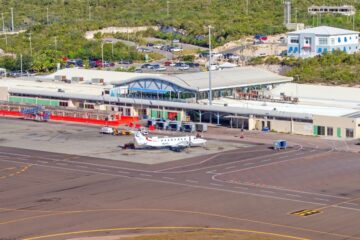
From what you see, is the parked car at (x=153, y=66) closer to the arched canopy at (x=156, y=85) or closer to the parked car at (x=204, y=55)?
the parked car at (x=204, y=55)

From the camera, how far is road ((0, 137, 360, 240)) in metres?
58.8

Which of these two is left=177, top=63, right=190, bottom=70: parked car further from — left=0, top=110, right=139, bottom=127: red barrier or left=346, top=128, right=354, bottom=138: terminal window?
left=346, top=128, right=354, bottom=138: terminal window

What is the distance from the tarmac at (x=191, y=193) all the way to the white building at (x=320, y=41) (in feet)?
192

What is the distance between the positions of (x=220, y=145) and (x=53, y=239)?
32.8 metres

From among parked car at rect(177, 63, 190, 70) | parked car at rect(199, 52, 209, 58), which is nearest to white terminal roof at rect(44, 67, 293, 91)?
parked car at rect(177, 63, 190, 70)

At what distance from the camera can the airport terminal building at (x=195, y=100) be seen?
91.3 meters

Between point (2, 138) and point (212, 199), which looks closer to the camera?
point (212, 199)

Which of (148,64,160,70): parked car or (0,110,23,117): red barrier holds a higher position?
(148,64,160,70): parked car

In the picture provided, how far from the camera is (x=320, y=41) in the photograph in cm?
14425

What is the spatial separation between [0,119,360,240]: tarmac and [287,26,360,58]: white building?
192 feet

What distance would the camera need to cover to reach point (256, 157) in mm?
79938

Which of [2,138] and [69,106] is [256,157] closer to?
[2,138]

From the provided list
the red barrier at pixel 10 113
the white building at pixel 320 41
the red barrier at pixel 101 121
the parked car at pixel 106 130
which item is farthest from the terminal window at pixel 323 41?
the parked car at pixel 106 130

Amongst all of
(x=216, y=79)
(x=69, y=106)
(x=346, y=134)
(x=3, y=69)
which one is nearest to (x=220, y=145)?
(x=346, y=134)
